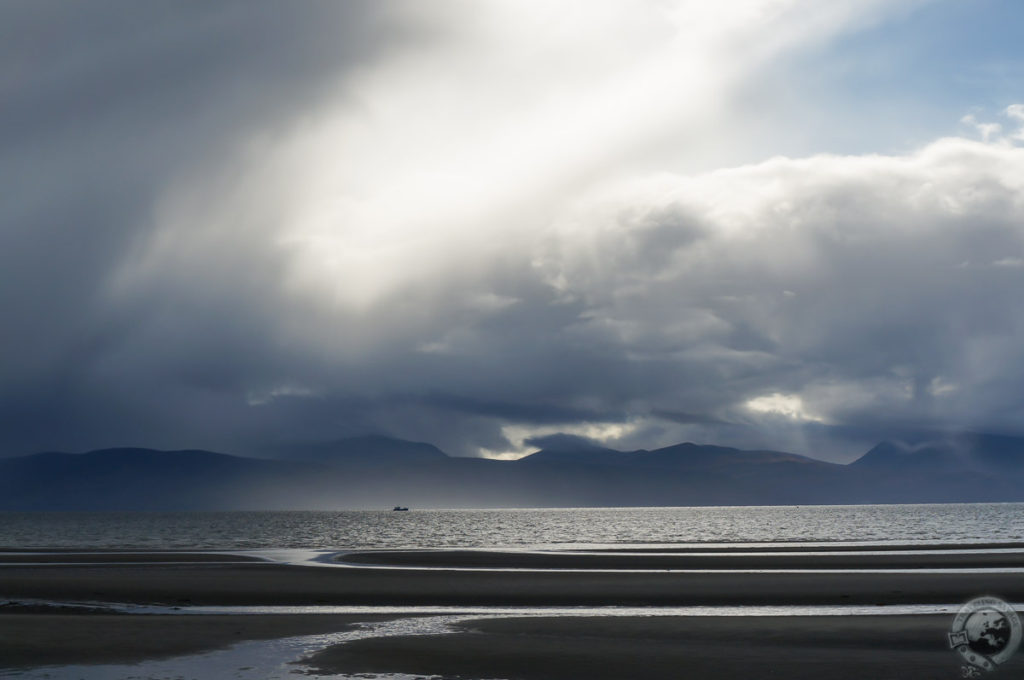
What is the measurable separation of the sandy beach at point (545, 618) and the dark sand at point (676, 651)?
3.6 inches

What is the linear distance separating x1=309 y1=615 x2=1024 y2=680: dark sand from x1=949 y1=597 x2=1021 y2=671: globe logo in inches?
20.0

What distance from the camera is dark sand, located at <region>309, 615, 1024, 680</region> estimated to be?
29.0 m

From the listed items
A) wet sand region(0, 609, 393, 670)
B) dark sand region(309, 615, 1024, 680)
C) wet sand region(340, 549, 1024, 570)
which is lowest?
wet sand region(340, 549, 1024, 570)

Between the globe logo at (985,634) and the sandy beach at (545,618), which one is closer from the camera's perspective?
the globe logo at (985,634)

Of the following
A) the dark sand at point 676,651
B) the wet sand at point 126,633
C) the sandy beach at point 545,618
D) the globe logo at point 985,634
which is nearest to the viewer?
the dark sand at point 676,651

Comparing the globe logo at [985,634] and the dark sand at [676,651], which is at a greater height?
the globe logo at [985,634]

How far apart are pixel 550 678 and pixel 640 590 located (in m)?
26.3

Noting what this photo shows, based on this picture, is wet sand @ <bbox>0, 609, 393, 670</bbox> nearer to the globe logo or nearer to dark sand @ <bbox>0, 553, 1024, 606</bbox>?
dark sand @ <bbox>0, 553, 1024, 606</bbox>

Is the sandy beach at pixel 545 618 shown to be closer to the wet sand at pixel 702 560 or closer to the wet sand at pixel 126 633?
the wet sand at pixel 126 633

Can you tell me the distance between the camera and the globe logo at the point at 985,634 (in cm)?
3027

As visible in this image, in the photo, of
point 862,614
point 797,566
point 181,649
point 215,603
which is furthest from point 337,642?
point 797,566

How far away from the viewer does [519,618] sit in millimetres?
42312

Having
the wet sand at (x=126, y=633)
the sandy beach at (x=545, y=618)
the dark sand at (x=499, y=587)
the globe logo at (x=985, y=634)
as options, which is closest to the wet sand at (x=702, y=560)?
the sandy beach at (x=545, y=618)

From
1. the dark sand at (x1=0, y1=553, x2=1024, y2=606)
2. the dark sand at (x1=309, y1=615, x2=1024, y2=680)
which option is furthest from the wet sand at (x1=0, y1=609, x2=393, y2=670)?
the dark sand at (x1=0, y1=553, x2=1024, y2=606)
